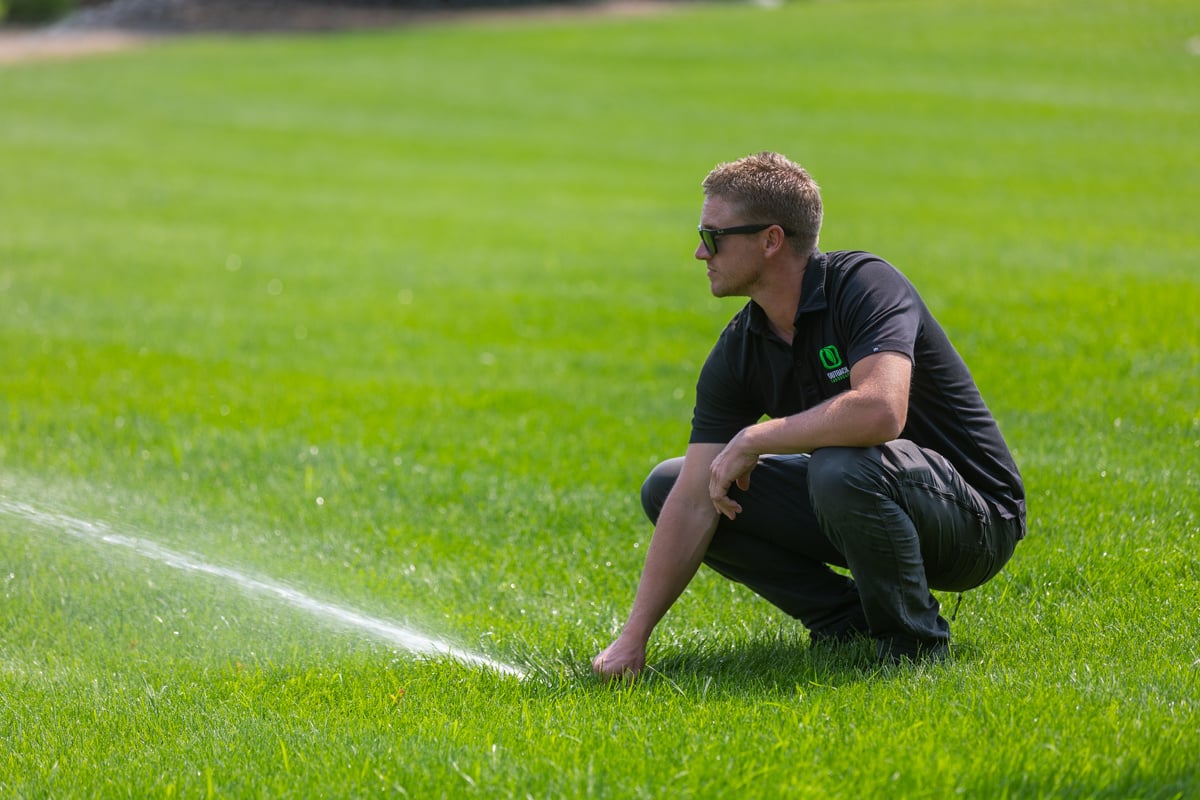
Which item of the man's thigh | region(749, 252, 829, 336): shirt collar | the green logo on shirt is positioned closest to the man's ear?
region(749, 252, 829, 336): shirt collar

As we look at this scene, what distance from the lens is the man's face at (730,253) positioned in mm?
4227

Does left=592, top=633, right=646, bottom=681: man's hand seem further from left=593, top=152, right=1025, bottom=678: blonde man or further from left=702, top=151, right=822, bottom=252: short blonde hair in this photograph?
left=702, top=151, right=822, bottom=252: short blonde hair

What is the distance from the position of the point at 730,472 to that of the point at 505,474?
2885mm

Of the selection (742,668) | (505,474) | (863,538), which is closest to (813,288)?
(863,538)

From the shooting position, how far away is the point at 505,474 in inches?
270

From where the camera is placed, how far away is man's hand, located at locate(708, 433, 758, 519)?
4105mm

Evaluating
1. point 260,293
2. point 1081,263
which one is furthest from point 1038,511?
point 260,293

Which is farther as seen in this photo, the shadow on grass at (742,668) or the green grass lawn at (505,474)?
the shadow on grass at (742,668)

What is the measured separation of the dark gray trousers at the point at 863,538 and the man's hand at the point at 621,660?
1.63 feet

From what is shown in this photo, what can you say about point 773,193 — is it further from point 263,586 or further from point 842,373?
point 263,586

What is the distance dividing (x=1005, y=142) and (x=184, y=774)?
20449 mm

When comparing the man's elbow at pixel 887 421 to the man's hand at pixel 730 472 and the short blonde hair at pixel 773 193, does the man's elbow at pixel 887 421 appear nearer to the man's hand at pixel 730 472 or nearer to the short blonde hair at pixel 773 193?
the man's hand at pixel 730 472

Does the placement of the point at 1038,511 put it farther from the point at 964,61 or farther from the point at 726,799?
the point at 964,61

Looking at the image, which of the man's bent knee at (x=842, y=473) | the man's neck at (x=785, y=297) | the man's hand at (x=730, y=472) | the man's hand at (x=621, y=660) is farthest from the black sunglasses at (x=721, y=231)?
the man's hand at (x=621, y=660)
